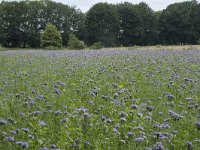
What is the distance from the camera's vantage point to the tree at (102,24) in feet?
233

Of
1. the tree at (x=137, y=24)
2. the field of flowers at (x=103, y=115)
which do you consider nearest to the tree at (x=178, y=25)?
the tree at (x=137, y=24)

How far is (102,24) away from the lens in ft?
241

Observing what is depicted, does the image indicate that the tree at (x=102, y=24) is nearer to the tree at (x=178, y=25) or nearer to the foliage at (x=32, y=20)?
the foliage at (x=32, y=20)

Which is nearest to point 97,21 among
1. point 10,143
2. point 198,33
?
point 198,33

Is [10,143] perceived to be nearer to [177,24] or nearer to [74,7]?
[177,24]

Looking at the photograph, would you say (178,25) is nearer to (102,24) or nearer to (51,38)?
(102,24)

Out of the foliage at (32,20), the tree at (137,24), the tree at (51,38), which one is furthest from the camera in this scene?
the tree at (137,24)

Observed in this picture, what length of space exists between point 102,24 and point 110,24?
161 cm

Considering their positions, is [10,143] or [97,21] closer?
[10,143]

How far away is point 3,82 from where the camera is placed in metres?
9.17

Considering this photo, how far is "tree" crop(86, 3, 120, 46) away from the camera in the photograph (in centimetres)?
7106

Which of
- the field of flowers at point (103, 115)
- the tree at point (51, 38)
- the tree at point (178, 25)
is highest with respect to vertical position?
the tree at point (178, 25)

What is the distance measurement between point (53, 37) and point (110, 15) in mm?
29187

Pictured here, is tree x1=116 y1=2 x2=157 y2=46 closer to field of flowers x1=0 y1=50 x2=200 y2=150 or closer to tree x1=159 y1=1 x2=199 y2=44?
tree x1=159 y1=1 x2=199 y2=44
